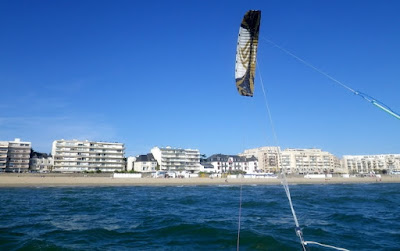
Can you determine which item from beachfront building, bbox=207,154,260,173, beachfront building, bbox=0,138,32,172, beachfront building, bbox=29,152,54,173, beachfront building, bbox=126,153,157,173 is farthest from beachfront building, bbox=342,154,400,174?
beachfront building, bbox=0,138,32,172

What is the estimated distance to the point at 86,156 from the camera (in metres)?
119

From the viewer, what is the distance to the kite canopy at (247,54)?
1038 cm

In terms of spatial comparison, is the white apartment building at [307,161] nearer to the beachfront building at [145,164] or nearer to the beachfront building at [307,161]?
the beachfront building at [307,161]

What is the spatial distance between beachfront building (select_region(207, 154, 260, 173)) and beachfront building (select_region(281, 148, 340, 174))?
1159 inches

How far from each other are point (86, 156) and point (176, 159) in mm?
41851

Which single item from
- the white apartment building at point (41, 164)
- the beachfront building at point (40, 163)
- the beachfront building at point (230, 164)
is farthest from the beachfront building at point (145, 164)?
the beachfront building at point (40, 163)

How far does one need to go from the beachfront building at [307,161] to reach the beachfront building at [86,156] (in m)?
101

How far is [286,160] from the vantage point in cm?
17075

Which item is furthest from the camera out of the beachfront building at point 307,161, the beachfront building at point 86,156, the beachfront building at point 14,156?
the beachfront building at point 307,161

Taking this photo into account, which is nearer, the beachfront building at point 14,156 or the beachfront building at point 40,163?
the beachfront building at point 14,156

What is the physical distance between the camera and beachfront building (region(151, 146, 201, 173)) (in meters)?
134

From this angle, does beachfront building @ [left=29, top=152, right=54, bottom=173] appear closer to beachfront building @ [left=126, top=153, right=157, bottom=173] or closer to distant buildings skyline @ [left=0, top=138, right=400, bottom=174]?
distant buildings skyline @ [left=0, top=138, right=400, bottom=174]

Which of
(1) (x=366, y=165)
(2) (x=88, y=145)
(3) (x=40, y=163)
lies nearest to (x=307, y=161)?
(1) (x=366, y=165)

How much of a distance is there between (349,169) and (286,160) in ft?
180
